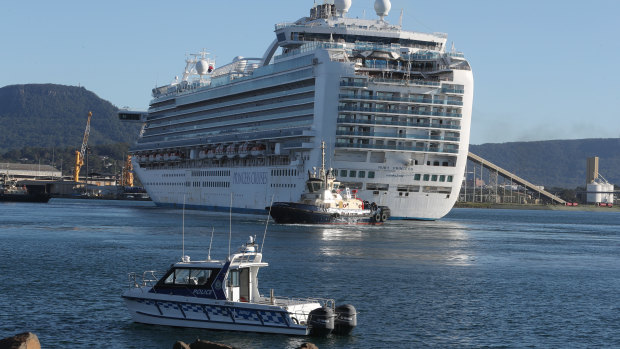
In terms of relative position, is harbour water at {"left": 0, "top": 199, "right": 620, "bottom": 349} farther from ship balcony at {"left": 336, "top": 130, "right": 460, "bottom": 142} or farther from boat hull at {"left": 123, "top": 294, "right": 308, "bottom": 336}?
ship balcony at {"left": 336, "top": 130, "right": 460, "bottom": 142}

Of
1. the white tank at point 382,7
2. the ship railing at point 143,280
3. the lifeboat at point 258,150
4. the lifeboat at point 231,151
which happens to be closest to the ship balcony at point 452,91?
the white tank at point 382,7

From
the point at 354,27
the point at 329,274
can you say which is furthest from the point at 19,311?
the point at 354,27

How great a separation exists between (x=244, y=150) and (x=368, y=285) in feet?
252

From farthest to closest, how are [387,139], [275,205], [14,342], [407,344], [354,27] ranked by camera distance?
[354,27] < [387,139] < [275,205] < [407,344] < [14,342]

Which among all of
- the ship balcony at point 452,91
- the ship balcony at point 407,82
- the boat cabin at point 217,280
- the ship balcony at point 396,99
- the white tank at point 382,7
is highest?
the white tank at point 382,7

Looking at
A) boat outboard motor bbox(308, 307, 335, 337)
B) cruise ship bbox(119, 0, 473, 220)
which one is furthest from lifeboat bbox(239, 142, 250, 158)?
boat outboard motor bbox(308, 307, 335, 337)

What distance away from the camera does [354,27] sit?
11444cm

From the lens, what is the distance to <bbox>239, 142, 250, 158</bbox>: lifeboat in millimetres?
119625

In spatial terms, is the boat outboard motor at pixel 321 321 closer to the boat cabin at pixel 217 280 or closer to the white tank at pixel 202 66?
the boat cabin at pixel 217 280

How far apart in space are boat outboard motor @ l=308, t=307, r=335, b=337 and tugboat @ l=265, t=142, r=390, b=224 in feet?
199

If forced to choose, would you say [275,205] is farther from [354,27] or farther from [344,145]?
[354,27]

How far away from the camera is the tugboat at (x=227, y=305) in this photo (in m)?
30.7

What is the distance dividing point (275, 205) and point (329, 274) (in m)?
45.6

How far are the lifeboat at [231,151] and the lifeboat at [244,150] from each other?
240cm
